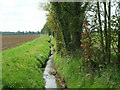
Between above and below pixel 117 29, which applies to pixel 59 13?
above

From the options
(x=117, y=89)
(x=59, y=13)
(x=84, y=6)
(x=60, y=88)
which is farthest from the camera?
(x=59, y=13)

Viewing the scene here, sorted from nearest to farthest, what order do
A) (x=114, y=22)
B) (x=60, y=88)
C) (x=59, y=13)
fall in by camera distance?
1. (x=114, y=22)
2. (x=60, y=88)
3. (x=59, y=13)

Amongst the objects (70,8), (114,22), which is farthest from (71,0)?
(114,22)

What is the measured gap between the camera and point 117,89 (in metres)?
7.41

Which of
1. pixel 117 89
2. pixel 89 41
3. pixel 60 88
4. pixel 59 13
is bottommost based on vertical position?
pixel 60 88

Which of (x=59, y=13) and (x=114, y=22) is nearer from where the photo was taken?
(x=114, y=22)

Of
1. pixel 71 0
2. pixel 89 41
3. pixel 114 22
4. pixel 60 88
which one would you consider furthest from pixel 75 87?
pixel 71 0

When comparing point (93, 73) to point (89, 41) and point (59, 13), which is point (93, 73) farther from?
point (59, 13)

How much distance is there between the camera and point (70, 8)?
1402cm

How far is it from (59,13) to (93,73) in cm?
857

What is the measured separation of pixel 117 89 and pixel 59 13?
1068 cm

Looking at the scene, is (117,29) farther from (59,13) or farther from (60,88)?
(59,13)

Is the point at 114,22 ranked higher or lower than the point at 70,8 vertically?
lower

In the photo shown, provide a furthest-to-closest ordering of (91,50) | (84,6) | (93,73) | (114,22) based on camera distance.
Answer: (84,6), (91,50), (93,73), (114,22)
